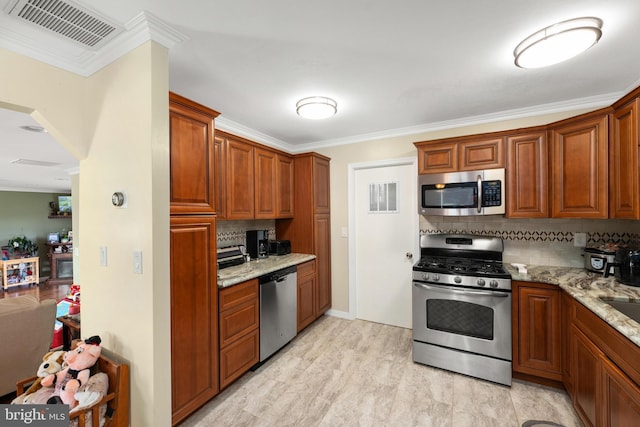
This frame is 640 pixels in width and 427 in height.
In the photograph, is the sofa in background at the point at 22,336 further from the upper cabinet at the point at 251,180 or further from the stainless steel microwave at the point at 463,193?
the stainless steel microwave at the point at 463,193

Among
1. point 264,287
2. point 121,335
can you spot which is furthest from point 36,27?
point 264,287

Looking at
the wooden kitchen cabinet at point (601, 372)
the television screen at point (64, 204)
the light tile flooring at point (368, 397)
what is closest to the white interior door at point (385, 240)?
the light tile flooring at point (368, 397)

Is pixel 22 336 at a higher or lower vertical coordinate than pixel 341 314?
higher

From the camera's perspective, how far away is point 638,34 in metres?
1.62

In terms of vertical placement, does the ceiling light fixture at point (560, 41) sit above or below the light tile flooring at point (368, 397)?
above

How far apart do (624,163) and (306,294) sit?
3.07 meters

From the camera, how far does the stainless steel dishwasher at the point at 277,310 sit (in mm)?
2582

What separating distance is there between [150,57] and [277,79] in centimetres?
90

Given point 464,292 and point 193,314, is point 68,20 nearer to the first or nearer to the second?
point 193,314

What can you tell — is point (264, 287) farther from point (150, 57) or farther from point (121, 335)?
point (150, 57)

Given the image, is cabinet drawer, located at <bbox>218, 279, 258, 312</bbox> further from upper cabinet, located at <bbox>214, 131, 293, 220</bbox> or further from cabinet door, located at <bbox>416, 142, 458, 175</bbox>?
Result: cabinet door, located at <bbox>416, 142, 458, 175</bbox>

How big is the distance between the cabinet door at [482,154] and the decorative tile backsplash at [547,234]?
0.63m

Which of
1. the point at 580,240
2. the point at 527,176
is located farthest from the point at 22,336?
the point at 580,240

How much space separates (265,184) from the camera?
3.14 m
